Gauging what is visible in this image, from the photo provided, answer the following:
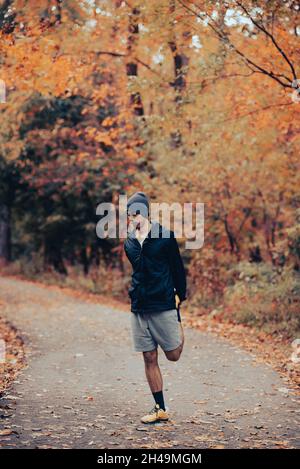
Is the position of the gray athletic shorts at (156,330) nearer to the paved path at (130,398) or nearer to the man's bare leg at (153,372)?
the man's bare leg at (153,372)

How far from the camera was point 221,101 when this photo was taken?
14883 mm

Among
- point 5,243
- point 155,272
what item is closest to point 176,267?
point 155,272

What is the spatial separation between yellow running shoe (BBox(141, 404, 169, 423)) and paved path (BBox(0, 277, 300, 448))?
→ 3.1 inches

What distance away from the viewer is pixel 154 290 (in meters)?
6.57

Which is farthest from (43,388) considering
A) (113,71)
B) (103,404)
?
(113,71)

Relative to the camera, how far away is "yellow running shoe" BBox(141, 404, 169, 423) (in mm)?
6625

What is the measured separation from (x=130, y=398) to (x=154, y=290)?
193 cm

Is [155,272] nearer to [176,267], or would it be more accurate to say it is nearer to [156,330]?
[176,267]

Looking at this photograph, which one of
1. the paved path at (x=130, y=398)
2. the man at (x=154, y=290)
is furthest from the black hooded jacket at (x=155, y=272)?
the paved path at (x=130, y=398)

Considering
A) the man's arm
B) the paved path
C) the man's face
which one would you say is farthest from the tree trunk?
the man's arm

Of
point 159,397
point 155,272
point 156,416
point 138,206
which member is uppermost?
point 138,206

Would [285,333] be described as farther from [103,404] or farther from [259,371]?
[103,404]

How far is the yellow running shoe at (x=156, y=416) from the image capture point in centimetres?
662

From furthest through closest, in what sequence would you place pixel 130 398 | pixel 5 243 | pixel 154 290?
pixel 5 243
pixel 130 398
pixel 154 290
